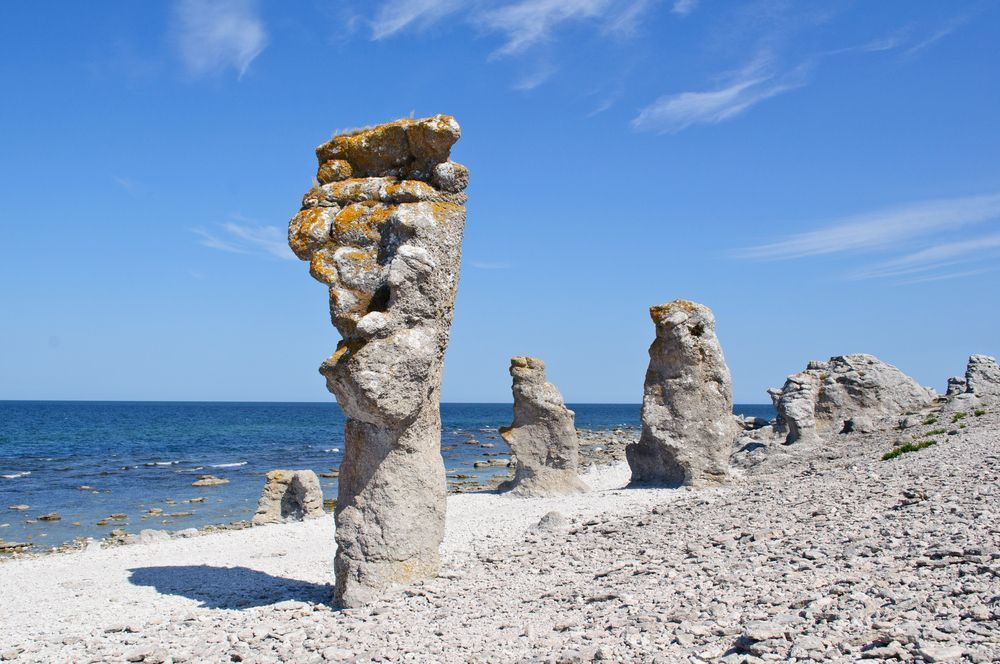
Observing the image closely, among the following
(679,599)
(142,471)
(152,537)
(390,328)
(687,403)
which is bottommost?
(142,471)

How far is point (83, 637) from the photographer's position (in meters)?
9.27

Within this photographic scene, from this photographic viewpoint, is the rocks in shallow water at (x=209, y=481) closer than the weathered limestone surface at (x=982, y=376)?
No

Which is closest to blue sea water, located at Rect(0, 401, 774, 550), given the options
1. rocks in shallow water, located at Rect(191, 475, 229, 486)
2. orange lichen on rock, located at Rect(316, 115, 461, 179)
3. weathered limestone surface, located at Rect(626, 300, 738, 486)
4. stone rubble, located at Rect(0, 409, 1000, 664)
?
rocks in shallow water, located at Rect(191, 475, 229, 486)

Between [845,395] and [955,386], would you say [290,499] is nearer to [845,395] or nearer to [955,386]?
[845,395]

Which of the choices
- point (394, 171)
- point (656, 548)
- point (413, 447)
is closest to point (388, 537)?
point (413, 447)

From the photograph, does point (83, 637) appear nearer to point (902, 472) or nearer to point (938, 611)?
point (938, 611)

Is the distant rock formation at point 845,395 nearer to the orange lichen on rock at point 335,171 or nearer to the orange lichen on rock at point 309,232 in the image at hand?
the orange lichen on rock at point 335,171

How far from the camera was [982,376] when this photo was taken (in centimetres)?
2808

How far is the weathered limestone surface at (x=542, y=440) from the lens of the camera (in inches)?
784

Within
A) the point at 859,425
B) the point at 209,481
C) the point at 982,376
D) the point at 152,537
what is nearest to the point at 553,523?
the point at 152,537

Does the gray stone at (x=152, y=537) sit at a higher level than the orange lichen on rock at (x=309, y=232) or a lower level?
lower

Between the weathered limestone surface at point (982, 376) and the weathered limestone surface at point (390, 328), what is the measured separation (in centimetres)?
2365

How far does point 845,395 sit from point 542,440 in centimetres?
1316

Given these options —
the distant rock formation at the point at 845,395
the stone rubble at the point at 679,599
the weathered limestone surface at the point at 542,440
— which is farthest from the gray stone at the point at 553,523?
the distant rock formation at the point at 845,395
